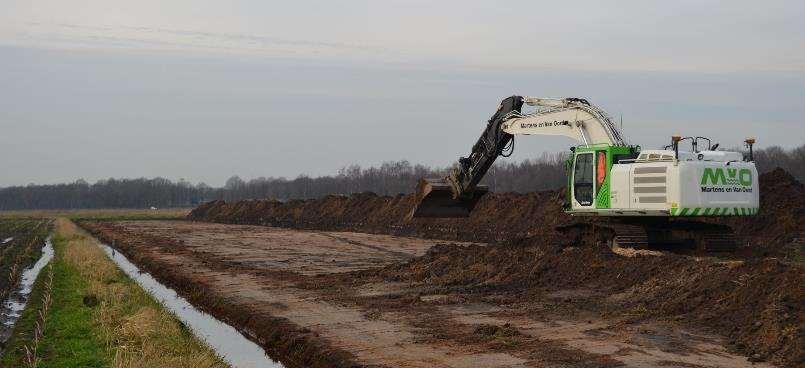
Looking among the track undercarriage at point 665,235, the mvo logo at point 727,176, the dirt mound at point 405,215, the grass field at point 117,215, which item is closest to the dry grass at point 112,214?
the grass field at point 117,215

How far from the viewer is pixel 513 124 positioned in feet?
67.7

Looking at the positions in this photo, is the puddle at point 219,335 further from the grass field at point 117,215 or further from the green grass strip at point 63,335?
the grass field at point 117,215

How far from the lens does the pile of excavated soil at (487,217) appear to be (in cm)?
2291

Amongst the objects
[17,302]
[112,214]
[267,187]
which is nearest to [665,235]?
[17,302]

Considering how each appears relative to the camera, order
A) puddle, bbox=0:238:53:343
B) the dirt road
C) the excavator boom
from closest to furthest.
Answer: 1. the dirt road
2. puddle, bbox=0:238:53:343
3. the excavator boom

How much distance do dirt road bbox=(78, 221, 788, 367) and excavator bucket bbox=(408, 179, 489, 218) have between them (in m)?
2.46

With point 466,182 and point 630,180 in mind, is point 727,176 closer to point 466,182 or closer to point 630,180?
point 630,180

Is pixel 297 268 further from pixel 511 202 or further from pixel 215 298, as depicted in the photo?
pixel 511 202

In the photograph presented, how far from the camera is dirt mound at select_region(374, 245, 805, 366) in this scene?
408 inches

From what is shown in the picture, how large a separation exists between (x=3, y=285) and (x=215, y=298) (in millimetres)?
6732

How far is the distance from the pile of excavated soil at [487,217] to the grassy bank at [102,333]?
8.98m

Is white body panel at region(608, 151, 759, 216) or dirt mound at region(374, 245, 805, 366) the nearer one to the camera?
Result: dirt mound at region(374, 245, 805, 366)

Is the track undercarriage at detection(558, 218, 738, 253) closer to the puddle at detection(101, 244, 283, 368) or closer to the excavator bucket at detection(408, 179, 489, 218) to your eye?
the excavator bucket at detection(408, 179, 489, 218)

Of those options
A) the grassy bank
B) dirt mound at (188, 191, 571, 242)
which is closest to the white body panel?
dirt mound at (188, 191, 571, 242)
